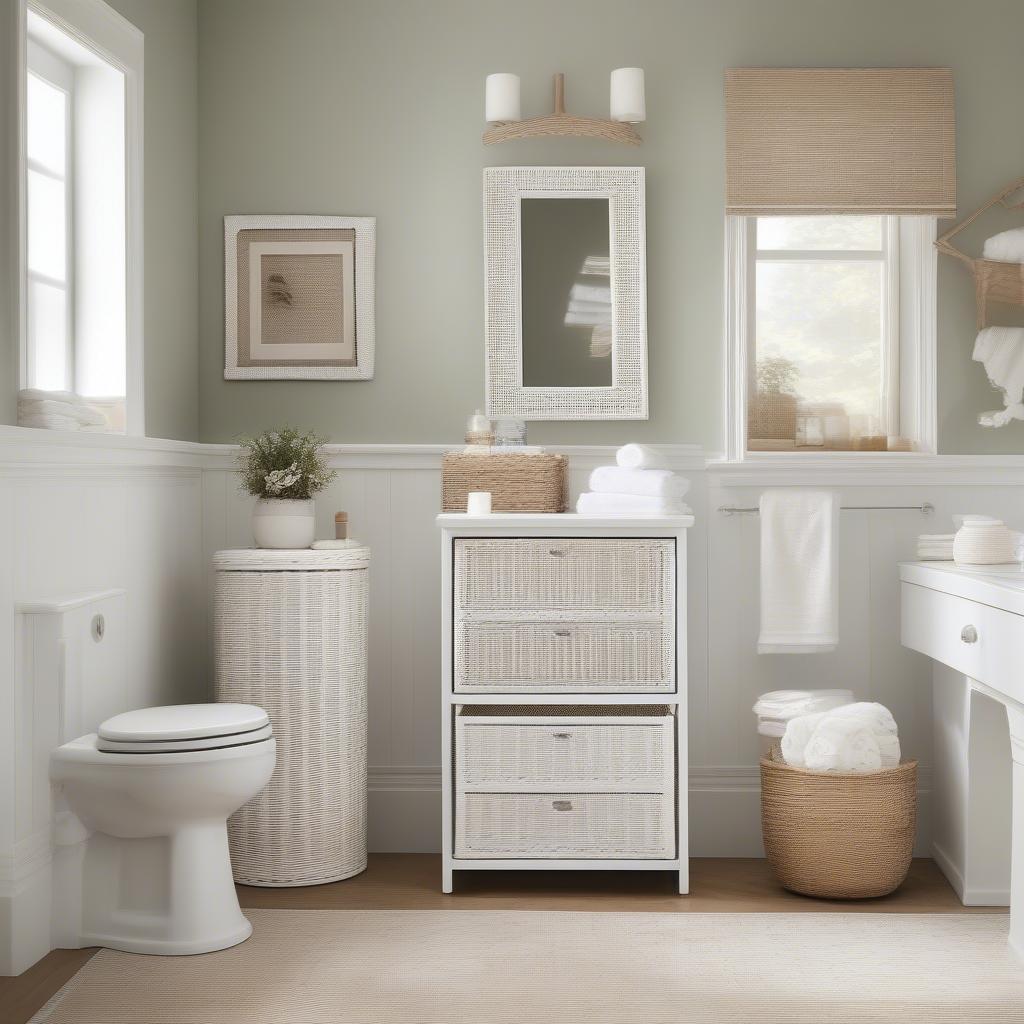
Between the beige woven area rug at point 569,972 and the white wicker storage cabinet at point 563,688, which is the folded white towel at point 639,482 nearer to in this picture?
the white wicker storage cabinet at point 563,688

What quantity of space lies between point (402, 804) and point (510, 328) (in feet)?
4.69

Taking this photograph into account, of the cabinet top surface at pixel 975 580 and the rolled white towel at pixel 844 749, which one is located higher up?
the cabinet top surface at pixel 975 580

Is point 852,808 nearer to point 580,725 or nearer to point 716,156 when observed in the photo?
point 580,725

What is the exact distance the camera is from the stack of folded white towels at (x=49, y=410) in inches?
93.5

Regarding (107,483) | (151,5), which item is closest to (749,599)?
(107,483)

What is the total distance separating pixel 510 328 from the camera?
3297 millimetres

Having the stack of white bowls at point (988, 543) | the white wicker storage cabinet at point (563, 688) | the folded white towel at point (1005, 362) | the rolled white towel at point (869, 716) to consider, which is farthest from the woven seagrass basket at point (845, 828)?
the folded white towel at point (1005, 362)

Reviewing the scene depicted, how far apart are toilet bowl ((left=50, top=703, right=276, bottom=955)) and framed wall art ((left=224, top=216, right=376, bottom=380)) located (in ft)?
3.96

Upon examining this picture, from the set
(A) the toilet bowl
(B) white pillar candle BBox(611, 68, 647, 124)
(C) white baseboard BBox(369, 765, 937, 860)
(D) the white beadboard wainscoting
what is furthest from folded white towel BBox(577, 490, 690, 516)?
(B) white pillar candle BBox(611, 68, 647, 124)

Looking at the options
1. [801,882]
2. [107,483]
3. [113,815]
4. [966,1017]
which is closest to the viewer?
[966,1017]

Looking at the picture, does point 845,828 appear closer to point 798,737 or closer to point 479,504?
point 798,737

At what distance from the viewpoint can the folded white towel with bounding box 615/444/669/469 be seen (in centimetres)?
292

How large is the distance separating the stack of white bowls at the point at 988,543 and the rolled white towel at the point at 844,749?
1.68ft

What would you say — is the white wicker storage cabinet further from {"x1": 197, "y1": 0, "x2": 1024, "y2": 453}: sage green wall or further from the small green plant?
{"x1": 197, "y1": 0, "x2": 1024, "y2": 453}: sage green wall
